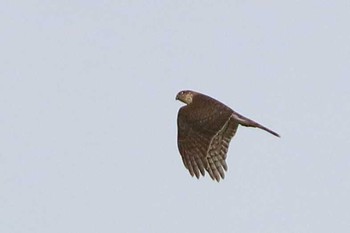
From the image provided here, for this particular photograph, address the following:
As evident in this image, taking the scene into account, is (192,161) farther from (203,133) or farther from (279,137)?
(279,137)

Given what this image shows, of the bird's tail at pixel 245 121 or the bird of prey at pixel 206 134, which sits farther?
the bird of prey at pixel 206 134

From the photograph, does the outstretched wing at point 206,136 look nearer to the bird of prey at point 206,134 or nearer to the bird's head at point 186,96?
the bird of prey at point 206,134

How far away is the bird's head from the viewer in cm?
2006

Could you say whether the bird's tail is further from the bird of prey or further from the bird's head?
the bird's head

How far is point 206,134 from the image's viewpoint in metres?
18.8

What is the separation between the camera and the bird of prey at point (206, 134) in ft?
60.5

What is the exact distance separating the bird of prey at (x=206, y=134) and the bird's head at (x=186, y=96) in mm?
849

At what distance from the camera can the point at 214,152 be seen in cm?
1869

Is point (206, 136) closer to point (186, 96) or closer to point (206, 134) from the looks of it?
point (206, 134)

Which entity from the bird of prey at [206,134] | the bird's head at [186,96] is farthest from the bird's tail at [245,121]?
the bird's head at [186,96]

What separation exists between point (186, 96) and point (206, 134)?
1.91 meters

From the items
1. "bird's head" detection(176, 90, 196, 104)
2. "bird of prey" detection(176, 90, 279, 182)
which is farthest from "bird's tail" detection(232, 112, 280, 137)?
"bird's head" detection(176, 90, 196, 104)

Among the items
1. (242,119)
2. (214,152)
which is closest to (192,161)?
(214,152)

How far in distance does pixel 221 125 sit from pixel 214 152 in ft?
2.48
